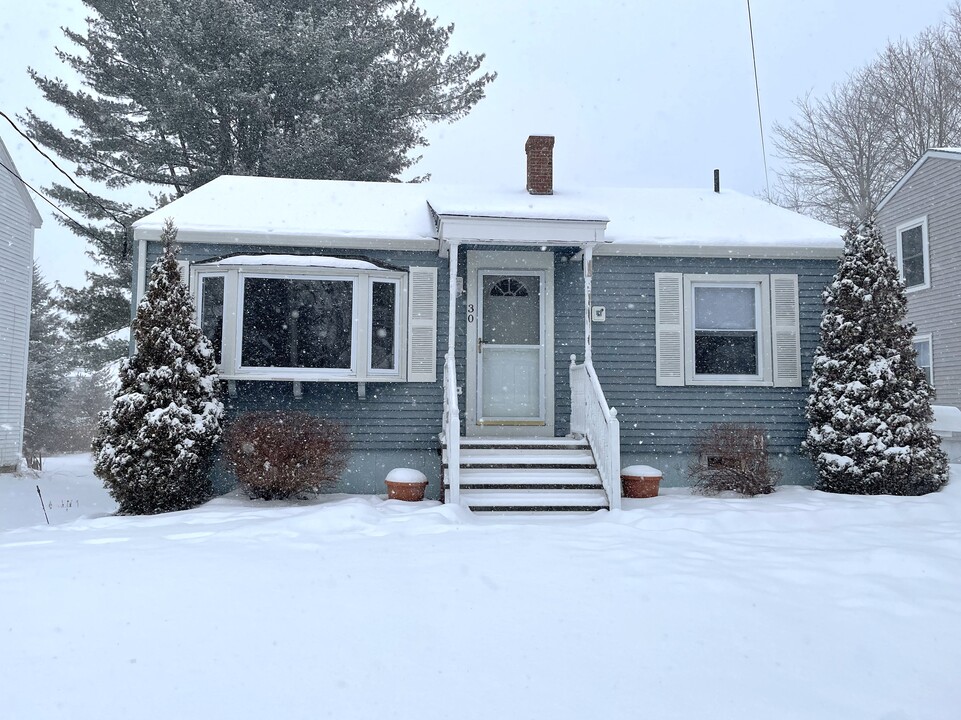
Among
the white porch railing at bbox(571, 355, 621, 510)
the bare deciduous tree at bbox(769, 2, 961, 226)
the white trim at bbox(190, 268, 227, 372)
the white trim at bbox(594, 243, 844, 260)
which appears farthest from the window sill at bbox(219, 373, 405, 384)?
the bare deciduous tree at bbox(769, 2, 961, 226)

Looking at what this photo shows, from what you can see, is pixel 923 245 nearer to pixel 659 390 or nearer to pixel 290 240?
pixel 659 390

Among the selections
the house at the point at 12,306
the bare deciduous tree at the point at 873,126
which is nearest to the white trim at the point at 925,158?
the bare deciduous tree at the point at 873,126

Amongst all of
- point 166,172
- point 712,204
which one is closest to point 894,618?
point 712,204

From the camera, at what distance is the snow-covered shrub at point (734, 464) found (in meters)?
8.38

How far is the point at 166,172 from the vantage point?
59.5ft

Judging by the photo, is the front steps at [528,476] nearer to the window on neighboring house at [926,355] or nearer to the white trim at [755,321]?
the white trim at [755,321]

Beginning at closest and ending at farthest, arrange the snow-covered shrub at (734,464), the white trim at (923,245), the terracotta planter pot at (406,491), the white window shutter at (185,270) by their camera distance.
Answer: the terracotta planter pot at (406,491) → the snow-covered shrub at (734,464) → the white window shutter at (185,270) → the white trim at (923,245)

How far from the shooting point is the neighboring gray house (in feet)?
45.8

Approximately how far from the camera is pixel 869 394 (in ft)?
27.0

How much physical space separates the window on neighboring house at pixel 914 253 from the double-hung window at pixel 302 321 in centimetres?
1102

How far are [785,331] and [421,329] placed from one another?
4.33 metres

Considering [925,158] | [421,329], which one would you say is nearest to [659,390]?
[421,329]

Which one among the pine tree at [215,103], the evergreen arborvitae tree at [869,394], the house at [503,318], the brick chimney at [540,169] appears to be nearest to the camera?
the evergreen arborvitae tree at [869,394]

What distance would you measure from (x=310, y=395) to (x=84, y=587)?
4.72m
